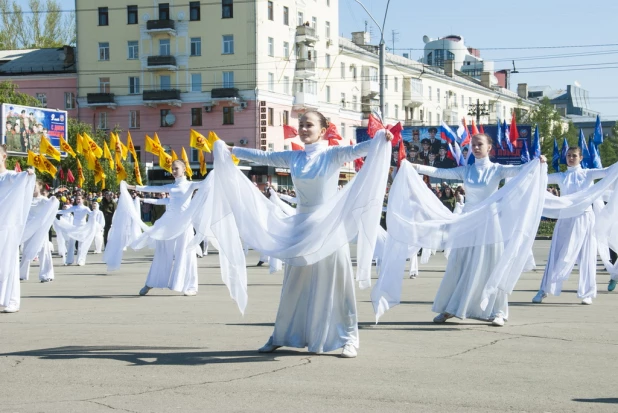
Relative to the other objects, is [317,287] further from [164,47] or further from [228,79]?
[164,47]

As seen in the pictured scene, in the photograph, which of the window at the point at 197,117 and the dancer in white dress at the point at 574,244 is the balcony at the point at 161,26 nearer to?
the window at the point at 197,117

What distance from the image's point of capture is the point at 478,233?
35.5 feet

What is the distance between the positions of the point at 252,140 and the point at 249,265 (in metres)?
47.2

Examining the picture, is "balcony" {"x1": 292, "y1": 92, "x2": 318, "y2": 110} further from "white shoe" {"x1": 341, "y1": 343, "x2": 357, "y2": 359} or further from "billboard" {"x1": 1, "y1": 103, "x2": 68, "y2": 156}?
"white shoe" {"x1": 341, "y1": 343, "x2": 357, "y2": 359}

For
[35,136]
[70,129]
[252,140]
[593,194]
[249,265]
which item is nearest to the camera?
[593,194]

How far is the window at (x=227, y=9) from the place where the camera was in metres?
69.4

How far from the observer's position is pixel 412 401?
6473 millimetres

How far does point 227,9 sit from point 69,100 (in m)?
14.3

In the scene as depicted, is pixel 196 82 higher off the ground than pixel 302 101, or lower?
higher

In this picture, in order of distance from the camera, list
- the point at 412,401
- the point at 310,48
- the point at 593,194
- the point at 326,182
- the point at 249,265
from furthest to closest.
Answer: the point at 310,48 → the point at 249,265 → the point at 593,194 → the point at 326,182 → the point at 412,401

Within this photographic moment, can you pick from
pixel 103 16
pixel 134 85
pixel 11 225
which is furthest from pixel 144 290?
pixel 103 16

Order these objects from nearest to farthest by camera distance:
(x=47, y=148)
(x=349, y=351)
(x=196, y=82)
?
(x=349, y=351), (x=47, y=148), (x=196, y=82)

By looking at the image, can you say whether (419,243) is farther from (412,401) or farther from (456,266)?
(412,401)

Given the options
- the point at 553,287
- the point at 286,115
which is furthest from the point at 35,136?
the point at 553,287
